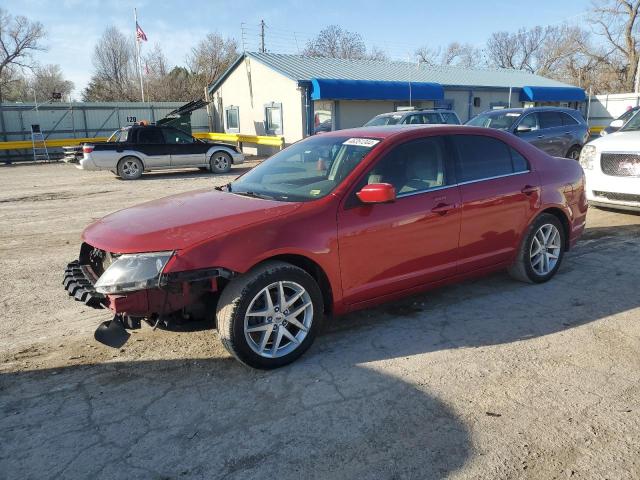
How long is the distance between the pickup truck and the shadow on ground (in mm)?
12493

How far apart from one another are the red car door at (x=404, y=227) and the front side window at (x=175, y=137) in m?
13.1

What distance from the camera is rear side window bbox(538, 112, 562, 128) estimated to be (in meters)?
12.8

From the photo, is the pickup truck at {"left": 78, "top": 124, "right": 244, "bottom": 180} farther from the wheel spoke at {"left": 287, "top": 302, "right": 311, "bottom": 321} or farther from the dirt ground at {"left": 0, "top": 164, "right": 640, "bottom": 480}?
the wheel spoke at {"left": 287, "top": 302, "right": 311, "bottom": 321}

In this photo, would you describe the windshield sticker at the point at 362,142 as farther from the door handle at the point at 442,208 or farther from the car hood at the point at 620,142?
the car hood at the point at 620,142

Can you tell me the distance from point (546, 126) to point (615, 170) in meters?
5.48

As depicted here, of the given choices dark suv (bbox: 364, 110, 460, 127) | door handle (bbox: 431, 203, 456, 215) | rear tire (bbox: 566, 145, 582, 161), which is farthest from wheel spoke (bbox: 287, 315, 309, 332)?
rear tire (bbox: 566, 145, 582, 161)

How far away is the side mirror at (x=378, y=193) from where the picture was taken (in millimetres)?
3721

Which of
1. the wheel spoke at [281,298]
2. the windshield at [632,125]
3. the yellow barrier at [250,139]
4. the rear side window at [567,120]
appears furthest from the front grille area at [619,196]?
the yellow barrier at [250,139]

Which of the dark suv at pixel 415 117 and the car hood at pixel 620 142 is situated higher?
the dark suv at pixel 415 117

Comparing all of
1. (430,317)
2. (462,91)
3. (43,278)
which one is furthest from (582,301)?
(462,91)

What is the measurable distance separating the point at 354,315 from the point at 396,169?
53.5 inches

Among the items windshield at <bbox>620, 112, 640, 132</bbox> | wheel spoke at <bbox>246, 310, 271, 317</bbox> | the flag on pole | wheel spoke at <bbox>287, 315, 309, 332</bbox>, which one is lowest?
wheel spoke at <bbox>287, 315, 309, 332</bbox>

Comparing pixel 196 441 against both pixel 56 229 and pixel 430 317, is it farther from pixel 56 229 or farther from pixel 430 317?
pixel 56 229

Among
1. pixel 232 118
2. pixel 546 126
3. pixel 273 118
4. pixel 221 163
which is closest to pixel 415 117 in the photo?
pixel 546 126
